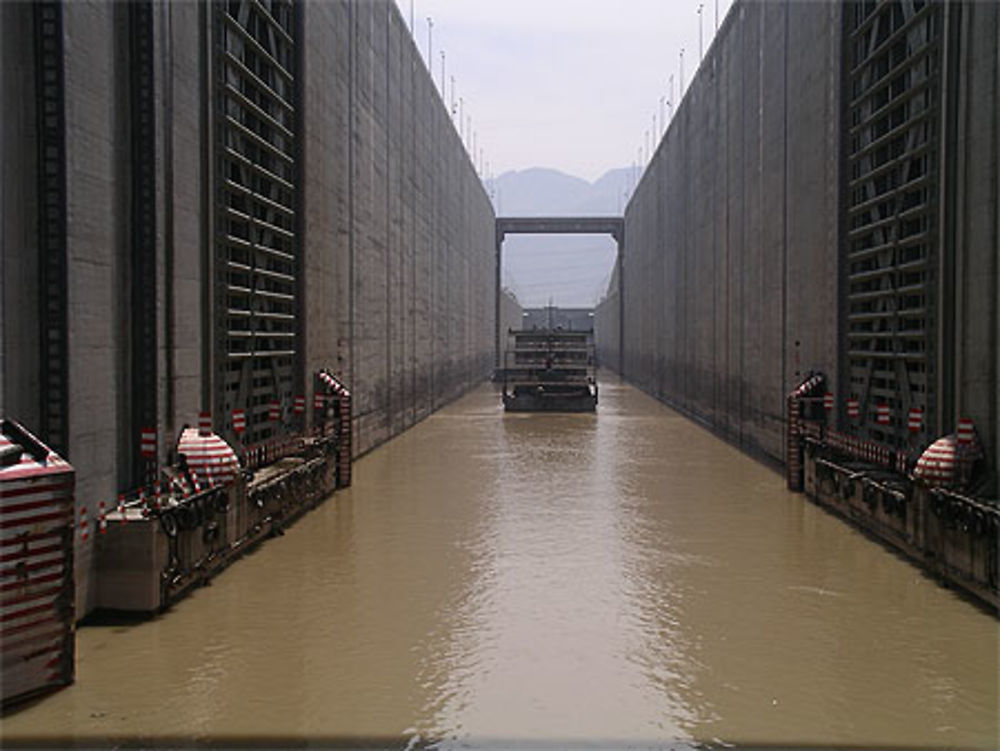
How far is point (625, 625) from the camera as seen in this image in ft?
40.3

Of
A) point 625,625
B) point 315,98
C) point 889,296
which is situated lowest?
point 625,625

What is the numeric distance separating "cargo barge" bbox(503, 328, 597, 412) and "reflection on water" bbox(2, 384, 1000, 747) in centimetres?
2859

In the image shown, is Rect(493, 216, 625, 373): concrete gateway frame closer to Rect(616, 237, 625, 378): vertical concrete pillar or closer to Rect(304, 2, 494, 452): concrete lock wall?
Rect(616, 237, 625, 378): vertical concrete pillar

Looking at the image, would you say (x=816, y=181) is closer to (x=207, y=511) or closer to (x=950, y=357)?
(x=950, y=357)

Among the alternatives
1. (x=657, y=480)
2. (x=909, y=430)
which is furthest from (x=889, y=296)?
(x=657, y=480)

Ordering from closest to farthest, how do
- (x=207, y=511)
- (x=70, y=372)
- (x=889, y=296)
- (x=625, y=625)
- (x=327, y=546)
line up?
(x=70, y=372)
(x=625, y=625)
(x=207, y=511)
(x=327, y=546)
(x=889, y=296)

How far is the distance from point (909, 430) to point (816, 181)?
889 centimetres

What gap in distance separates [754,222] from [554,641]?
23.2 m

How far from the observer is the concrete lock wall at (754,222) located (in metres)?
23.7

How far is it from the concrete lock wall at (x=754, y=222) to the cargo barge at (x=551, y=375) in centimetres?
504

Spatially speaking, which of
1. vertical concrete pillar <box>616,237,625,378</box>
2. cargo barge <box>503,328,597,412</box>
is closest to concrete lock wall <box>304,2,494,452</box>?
cargo barge <box>503,328,597,412</box>

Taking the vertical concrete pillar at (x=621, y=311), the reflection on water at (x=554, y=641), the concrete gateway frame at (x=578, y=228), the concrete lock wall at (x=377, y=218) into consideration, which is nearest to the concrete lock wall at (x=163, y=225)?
the concrete lock wall at (x=377, y=218)

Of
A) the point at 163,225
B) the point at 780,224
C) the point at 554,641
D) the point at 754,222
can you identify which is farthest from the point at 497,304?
the point at 554,641

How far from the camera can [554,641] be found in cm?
1161
